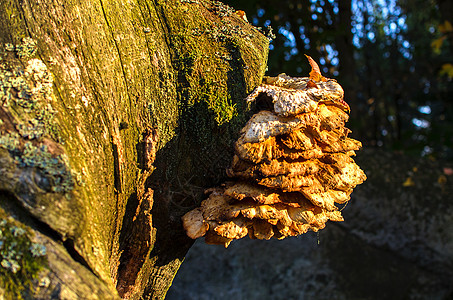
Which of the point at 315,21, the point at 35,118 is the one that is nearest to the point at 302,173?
the point at 35,118

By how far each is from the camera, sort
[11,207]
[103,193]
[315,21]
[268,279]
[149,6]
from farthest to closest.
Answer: [268,279] < [315,21] < [149,6] < [103,193] < [11,207]

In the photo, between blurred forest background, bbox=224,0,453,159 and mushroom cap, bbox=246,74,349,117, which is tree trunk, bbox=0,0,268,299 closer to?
mushroom cap, bbox=246,74,349,117

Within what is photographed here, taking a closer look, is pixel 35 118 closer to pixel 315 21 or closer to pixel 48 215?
pixel 48 215

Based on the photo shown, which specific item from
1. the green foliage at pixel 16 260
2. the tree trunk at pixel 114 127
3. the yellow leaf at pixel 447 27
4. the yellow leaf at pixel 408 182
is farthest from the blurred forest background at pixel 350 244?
the green foliage at pixel 16 260

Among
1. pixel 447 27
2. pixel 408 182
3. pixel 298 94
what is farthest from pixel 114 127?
pixel 447 27

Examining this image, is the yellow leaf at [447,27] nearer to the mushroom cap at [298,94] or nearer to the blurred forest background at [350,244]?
the blurred forest background at [350,244]

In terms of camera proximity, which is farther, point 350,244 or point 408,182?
point 350,244

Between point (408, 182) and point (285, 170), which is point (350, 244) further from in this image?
point (285, 170)
